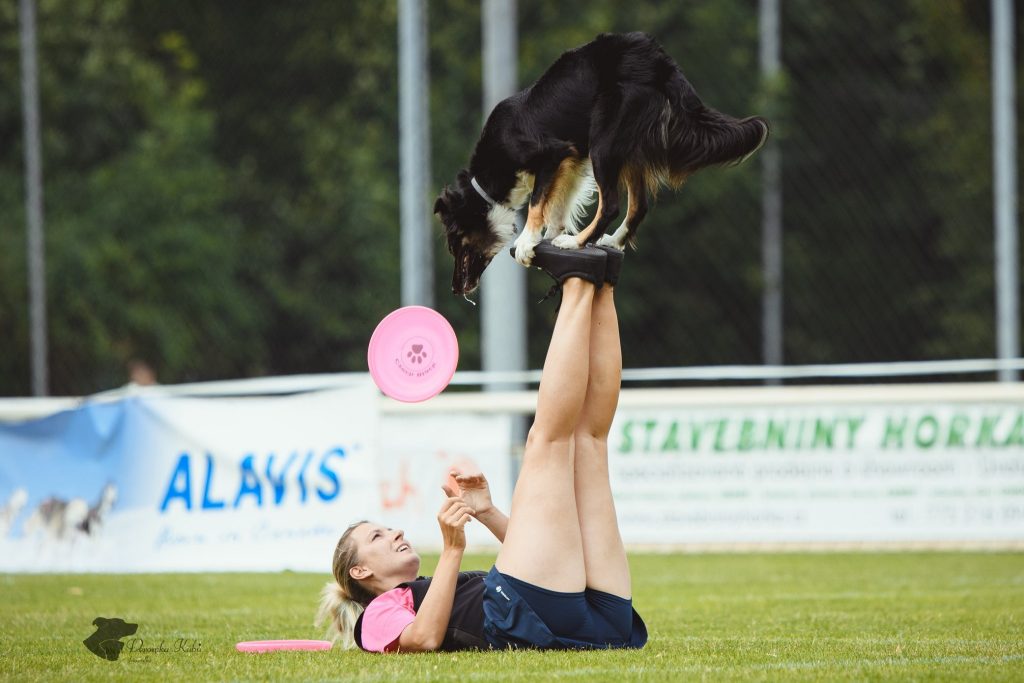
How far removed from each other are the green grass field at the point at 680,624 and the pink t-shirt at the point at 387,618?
93 mm

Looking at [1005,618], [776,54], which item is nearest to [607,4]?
[776,54]

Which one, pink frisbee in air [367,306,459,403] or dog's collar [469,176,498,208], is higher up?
dog's collar [469,176,498,208]

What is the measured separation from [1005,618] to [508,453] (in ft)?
18.6

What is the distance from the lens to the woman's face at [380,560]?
18.2ft

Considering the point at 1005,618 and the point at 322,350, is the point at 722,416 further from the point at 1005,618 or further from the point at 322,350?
the point at 322,350

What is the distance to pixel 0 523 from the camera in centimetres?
1064

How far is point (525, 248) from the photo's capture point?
557 cm

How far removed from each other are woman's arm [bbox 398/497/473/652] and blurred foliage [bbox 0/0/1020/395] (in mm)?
14809

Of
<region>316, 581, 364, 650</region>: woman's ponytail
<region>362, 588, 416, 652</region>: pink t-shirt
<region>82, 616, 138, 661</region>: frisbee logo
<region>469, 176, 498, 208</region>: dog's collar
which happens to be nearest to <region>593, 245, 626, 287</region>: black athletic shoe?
<region>469, 176, 498, 208</region>: dog's collar

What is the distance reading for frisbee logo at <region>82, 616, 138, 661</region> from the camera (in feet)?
17.8

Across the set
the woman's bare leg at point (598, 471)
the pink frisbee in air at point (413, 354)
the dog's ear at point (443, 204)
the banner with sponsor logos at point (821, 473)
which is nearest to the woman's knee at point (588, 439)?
the woman's bare leg at point (598, 471)

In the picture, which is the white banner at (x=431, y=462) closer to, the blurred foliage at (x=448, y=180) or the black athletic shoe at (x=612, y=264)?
the black athletic shoe at (x=612, y=264)

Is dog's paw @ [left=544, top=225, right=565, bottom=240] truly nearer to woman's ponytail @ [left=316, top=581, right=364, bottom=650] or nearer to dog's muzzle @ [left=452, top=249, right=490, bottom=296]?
dog's muzzle @ [left=452, top=249, right=490, bottom=296]

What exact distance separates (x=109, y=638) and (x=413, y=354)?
196cm
